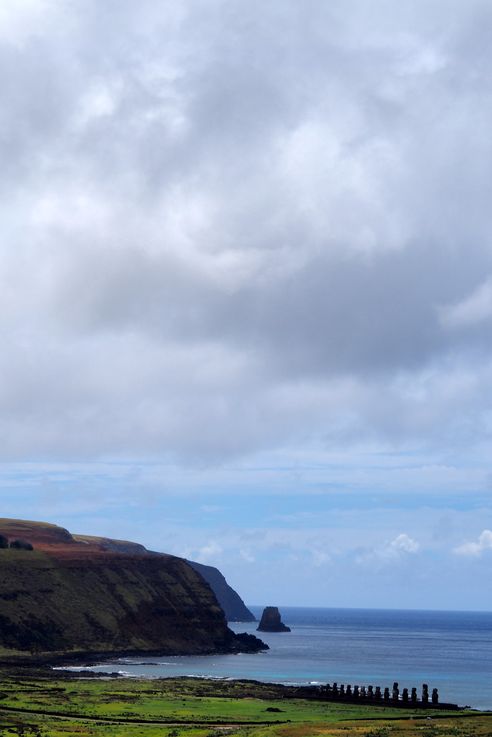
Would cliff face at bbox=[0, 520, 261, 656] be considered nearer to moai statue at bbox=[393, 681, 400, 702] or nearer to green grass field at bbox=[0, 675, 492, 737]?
green grass field at bbox=[0, 675, 492, 737]

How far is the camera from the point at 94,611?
580 ft

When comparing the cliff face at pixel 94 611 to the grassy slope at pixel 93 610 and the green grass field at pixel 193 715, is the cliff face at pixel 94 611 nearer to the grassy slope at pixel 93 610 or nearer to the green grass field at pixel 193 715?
the grassy slope at pixel 93 610

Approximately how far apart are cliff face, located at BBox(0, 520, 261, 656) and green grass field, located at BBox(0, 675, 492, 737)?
5607 centimetres

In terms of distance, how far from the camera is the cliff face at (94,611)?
164750 mm

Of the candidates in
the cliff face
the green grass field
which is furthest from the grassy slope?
the green grass field

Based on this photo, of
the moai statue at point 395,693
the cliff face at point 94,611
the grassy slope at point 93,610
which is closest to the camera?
the moai statue at point 395,693

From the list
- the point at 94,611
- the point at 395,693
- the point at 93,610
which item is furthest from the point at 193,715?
the point at 93,610

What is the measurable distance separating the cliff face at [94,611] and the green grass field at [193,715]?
184ft

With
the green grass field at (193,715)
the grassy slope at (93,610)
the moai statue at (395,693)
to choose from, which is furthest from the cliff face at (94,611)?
the moai statue at (395,693)

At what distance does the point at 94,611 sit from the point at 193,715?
99071 millimetres

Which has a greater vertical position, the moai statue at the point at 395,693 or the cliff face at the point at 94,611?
the cliff face at the point at 94,611

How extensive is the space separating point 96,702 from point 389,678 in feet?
200

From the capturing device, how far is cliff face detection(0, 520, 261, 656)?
16475cm

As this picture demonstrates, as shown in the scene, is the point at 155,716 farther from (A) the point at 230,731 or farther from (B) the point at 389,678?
(B) the point at 389,678
